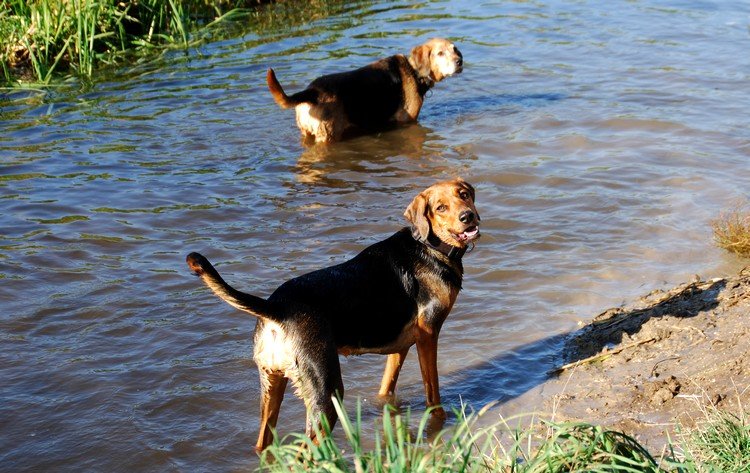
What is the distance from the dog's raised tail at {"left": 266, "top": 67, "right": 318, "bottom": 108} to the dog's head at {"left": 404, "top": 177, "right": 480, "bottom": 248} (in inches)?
159

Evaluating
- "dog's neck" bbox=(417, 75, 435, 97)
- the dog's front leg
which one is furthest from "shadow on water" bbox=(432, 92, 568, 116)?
the dog's front leg

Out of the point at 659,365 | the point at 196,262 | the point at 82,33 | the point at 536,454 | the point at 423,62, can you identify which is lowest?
the point at 659,365

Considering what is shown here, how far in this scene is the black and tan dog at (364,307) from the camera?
4.74 metres

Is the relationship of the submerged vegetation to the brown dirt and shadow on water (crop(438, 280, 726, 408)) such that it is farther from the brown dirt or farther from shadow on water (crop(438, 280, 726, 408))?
the brown dirt

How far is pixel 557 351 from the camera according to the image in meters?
6.31

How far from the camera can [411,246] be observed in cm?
572

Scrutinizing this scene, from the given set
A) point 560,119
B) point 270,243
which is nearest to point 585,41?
point 560,119

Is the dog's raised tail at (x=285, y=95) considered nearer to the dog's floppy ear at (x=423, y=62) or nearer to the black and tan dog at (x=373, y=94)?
the black and tan dog at (x=373, y=94)

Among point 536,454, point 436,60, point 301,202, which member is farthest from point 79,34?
point 536,454

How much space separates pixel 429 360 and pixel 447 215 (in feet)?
2.76

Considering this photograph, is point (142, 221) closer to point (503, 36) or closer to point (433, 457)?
point (433, 457)

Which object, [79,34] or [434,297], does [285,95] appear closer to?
[79,34]

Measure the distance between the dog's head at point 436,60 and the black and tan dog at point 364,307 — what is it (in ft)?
19.0

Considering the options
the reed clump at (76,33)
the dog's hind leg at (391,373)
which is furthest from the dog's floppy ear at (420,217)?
the reed clump at (76,33)
